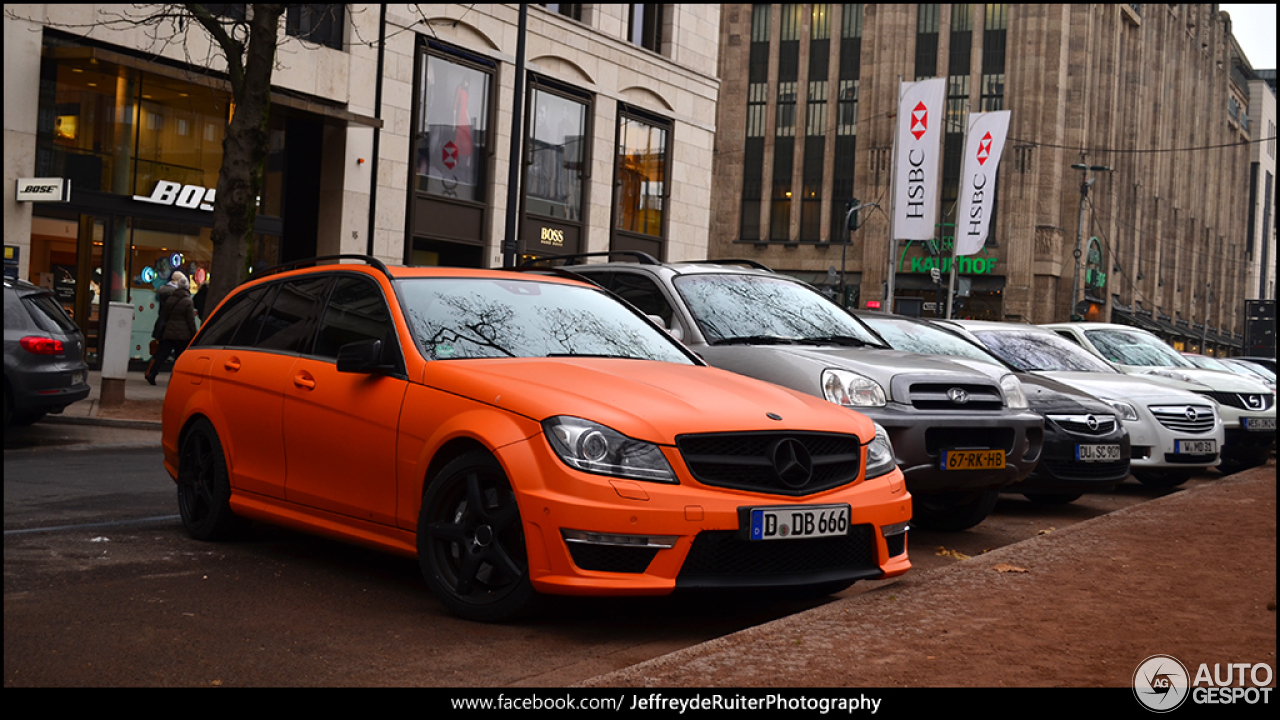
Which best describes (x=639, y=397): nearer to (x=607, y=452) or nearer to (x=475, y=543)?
(x=607, y=452)

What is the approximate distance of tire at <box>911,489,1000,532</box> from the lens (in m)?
8.62

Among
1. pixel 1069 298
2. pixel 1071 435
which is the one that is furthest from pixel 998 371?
pixel 1069 298

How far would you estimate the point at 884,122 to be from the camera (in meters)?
62.3

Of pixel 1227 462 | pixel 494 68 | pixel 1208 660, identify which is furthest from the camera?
pixel 494 68

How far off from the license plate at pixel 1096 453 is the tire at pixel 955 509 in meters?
1.56

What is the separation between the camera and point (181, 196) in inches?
895

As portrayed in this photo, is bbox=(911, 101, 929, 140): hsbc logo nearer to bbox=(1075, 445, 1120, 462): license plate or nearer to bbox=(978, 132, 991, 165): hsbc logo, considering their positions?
bbox=(978, 132, 991, 165): hsbc logo

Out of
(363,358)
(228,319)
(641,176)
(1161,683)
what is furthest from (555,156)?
(1161,683)

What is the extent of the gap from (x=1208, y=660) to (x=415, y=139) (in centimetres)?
2382

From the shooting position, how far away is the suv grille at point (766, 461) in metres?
5.08

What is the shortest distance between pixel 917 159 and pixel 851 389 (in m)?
23.6
